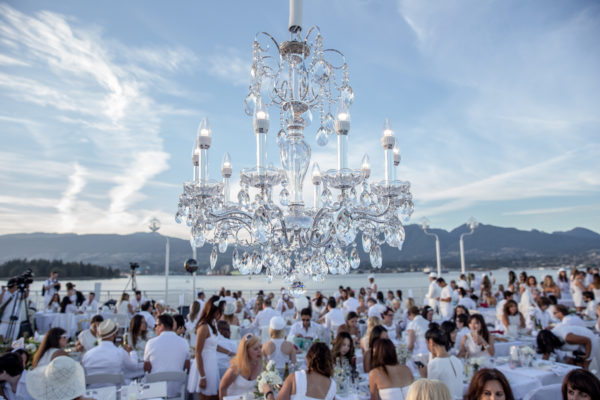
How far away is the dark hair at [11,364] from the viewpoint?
3.26 meters

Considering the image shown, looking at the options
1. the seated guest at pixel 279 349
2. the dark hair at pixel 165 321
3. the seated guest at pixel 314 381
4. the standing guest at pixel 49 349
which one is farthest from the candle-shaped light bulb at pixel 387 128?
the standing guest at pixel 49 349

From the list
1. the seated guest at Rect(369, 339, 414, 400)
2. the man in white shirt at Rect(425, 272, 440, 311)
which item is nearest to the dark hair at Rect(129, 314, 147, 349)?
the seated guest at Rect(369, 339, 414, 400)

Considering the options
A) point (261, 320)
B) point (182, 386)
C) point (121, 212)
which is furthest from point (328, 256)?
point (121, 212)

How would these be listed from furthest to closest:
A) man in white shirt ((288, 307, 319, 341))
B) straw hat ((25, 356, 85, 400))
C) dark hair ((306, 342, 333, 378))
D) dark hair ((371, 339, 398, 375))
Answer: man in white shirt ((288, 307, 319, 341)) → dark hair ((371, 339, 398, 375)) → dark hair ((306, 342, 333, 378)) → straw hat ((25, 356, 85, 400))

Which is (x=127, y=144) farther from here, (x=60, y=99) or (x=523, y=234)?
(x=523, y=234)

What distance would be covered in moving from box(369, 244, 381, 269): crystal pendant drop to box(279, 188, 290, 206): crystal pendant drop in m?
0.77

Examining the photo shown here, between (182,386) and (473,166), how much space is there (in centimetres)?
1100

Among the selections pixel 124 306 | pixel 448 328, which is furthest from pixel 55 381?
pixel 124 306

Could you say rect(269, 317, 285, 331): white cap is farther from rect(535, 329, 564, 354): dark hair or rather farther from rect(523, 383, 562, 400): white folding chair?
rect(535, 329, 564, 354): dark hair

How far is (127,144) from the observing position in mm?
9492

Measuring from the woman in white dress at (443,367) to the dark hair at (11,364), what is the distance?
400 cm

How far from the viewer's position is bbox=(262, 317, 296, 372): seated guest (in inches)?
190

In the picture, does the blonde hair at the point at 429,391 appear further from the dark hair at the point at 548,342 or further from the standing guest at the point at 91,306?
the standing guest at the point at 91,306

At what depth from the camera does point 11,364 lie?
10.8 feet
